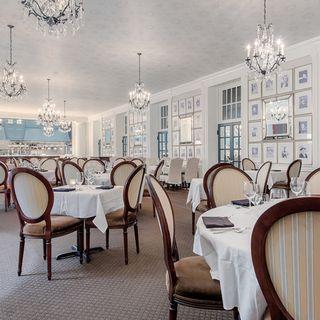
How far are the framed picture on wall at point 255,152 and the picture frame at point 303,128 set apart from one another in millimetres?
1092

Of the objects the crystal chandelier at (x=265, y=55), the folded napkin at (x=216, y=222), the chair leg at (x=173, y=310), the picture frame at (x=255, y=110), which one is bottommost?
the chair leg at (x=173, y=310)

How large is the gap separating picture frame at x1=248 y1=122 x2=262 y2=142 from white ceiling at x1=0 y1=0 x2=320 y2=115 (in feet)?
5.40

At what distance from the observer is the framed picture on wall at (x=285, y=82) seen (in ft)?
22.8

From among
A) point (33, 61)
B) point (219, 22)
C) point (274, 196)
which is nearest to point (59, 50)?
point (33, 61)

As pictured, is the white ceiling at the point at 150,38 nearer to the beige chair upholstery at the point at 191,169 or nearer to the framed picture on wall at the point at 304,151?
the framed picture on wall at the point at 304,151

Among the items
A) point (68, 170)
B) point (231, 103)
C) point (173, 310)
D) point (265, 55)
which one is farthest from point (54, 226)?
point (231, 103)

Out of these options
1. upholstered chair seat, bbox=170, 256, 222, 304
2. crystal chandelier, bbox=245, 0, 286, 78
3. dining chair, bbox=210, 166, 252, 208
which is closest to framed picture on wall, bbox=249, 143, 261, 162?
crystal chandelier, bbox=245, 0, 286, 78

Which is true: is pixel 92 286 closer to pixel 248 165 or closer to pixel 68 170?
pixel 68 170

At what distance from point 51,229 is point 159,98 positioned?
9.74 meters

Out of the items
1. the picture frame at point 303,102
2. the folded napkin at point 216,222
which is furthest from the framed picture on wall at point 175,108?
the folded napkin at point 216,222

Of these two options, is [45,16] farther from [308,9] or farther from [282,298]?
[308,9]

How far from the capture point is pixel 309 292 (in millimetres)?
1004

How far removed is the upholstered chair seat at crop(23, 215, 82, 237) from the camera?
2.88 meters

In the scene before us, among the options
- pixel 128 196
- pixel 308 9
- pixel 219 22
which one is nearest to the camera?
pixel 128 196
